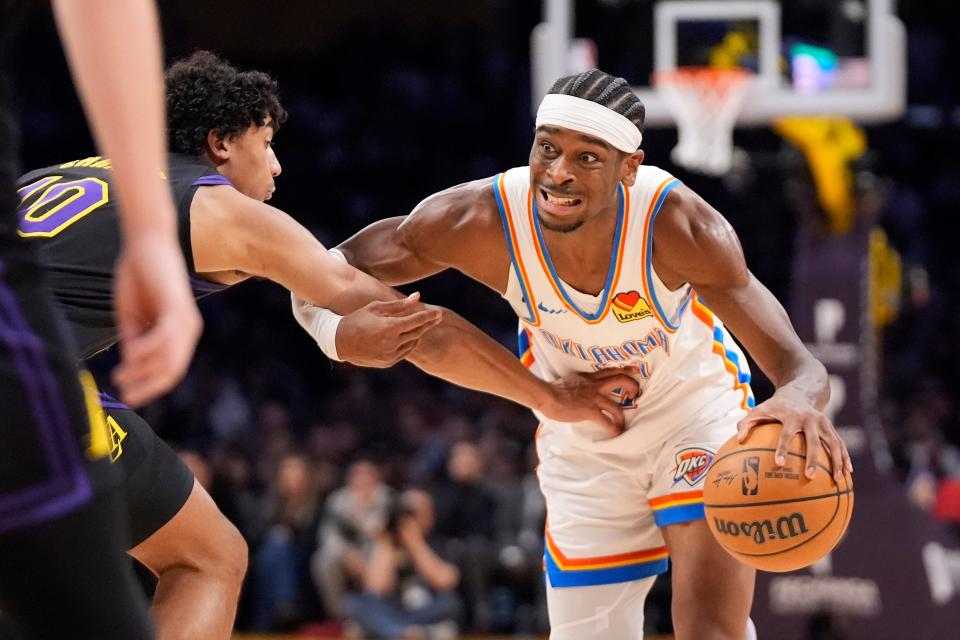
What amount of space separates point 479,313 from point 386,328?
9.26 metres

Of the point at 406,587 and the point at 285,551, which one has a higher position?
the point at 285,551

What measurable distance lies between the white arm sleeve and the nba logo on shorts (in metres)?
1.15

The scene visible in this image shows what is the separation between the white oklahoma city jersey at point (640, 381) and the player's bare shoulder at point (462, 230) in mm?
55

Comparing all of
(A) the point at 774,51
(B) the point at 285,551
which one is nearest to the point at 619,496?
(A) the point at 774,51

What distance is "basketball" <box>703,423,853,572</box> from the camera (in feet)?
11.0

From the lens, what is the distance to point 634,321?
3895 mm

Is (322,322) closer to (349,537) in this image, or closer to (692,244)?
(692,244)

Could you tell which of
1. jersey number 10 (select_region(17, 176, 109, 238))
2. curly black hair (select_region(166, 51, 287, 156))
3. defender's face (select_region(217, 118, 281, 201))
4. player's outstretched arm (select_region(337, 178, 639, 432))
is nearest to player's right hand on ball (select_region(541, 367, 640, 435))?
player's outstretched arm (select_region(337, 178, 639, 432))

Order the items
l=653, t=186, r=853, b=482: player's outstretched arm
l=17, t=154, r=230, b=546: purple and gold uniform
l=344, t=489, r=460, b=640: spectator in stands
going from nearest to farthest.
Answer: l=17, t=154, r=230, b=546: purple and gold uniform → l=653, t=186, r=853, b=482: player's outstretched arm → l=344, t=489, r=460, b=640: spectator in stands

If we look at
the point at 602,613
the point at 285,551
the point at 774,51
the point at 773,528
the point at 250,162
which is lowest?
the point at 285,551

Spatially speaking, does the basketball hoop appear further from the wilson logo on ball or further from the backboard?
the wilson logo on ball

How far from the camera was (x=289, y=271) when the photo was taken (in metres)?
3.32

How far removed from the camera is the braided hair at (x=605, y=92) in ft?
12.4

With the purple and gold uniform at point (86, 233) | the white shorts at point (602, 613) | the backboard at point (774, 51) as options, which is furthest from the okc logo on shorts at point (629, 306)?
the backboard at point (774, 51)
